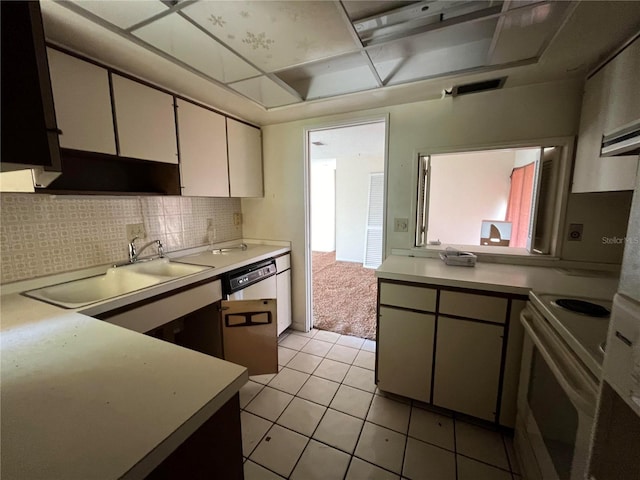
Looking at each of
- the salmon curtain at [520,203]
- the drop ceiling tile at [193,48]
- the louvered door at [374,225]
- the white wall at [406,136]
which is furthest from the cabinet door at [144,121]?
the salmon curtain at [520,203]

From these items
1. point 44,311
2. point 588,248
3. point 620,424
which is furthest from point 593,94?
point 44,311

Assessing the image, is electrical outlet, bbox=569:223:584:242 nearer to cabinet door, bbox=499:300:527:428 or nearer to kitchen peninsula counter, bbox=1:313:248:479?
cabinet door, bbox=499:300:527:428

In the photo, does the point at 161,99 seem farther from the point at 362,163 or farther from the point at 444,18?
the point at 362,163

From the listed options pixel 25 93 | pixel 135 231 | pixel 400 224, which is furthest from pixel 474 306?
pixel 135 231

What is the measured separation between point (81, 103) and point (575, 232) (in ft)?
10.1

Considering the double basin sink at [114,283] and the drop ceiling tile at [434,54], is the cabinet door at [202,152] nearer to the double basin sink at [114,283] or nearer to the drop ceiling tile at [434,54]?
the double basin sink at [114,283]

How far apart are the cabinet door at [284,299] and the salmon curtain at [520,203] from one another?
3134mm

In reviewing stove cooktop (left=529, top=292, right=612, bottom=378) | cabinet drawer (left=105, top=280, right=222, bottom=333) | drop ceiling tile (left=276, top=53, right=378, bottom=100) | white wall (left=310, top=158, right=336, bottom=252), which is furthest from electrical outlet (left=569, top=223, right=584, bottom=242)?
white wall (left=310, top=158, right=336, bottom=252)

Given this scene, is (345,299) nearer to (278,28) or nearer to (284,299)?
(284,299)

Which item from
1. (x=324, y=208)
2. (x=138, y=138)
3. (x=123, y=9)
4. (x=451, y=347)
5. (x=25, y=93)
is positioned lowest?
(x=451, y=347)

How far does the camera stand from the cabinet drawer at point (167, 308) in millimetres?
1333

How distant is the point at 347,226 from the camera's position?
5.38 metres

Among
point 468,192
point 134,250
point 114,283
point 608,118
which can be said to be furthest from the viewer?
point 468,192

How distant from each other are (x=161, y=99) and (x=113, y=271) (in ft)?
3.90
